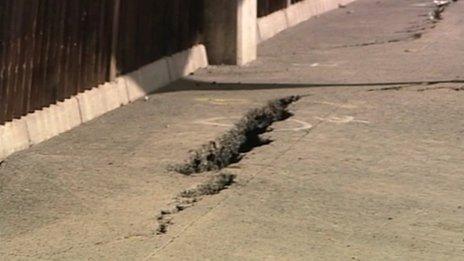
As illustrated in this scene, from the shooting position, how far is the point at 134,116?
30.2 feet

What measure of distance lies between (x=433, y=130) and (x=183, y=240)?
3.68 metres

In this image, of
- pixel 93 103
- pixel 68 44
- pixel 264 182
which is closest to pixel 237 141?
pixel 264 182

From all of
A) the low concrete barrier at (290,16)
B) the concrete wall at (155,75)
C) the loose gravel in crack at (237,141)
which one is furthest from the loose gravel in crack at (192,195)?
the low concrete barrier at (290,16)

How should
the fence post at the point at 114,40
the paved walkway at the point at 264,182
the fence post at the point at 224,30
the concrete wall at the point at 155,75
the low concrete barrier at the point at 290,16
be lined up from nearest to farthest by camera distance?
the paved walkway at the point at 264,182 < the concrete wall at the point at 155,75 < the fence post at the point at 114,40 < the fence post at the point at 224,30 < the low concrete barrier at the point at 290,16

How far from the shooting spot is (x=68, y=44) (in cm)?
872

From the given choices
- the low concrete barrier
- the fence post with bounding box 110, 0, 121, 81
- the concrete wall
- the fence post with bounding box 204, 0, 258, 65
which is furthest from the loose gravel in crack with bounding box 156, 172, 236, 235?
the low concrete barrier

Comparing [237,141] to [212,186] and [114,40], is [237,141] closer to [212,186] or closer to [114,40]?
[212,186]

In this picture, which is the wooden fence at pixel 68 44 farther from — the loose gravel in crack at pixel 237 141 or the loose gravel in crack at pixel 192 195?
the loose gravel in crack at pixel 192 195

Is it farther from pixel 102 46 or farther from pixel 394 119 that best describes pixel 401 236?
pixel 102 46

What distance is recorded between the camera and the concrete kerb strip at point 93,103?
7.70m

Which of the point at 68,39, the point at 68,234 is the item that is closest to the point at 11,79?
the point at 68,39

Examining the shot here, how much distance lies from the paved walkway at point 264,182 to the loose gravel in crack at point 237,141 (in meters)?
0.13

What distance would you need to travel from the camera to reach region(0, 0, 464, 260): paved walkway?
18.2 ft

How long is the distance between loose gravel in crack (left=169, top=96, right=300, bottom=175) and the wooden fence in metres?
1.57
